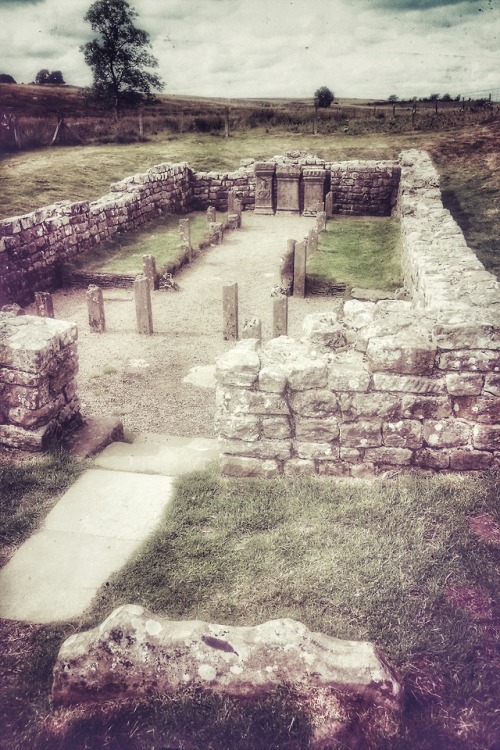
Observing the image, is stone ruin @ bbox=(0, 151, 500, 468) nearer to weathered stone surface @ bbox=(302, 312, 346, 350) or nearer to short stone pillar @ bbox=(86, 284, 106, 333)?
weathered stone surface @ bbox=(302, 312, 346, 350)

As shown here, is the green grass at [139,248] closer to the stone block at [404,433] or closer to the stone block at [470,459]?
the stone block at [404,433]

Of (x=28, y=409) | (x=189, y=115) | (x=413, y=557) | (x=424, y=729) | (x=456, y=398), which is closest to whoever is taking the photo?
(x=424, y=729)

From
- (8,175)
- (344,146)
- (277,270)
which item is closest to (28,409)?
(277,270)

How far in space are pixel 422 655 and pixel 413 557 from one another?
744mm

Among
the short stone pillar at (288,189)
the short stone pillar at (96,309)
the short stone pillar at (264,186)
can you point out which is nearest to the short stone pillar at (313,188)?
the short stone pillar at (288,189)

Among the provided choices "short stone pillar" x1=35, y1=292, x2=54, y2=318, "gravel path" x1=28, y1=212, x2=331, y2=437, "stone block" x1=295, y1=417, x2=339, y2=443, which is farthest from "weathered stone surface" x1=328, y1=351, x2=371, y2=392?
"short stone pillar" x1=35, y1=292, x2=54, y2=318

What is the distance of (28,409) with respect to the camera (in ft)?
16.4

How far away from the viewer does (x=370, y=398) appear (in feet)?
14.6

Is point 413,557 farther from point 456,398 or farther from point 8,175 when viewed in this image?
point 8,175

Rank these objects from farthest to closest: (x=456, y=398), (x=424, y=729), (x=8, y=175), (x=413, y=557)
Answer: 1. (x=8, y=175)
2. (x=456, y=398)
3. (x=413, y=557)
4. (x=424, y=729)

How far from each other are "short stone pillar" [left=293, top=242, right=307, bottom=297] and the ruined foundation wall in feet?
16.8

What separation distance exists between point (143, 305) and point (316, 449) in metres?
5.63

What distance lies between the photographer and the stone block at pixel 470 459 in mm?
4543

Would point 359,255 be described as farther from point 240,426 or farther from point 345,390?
point 240,426
